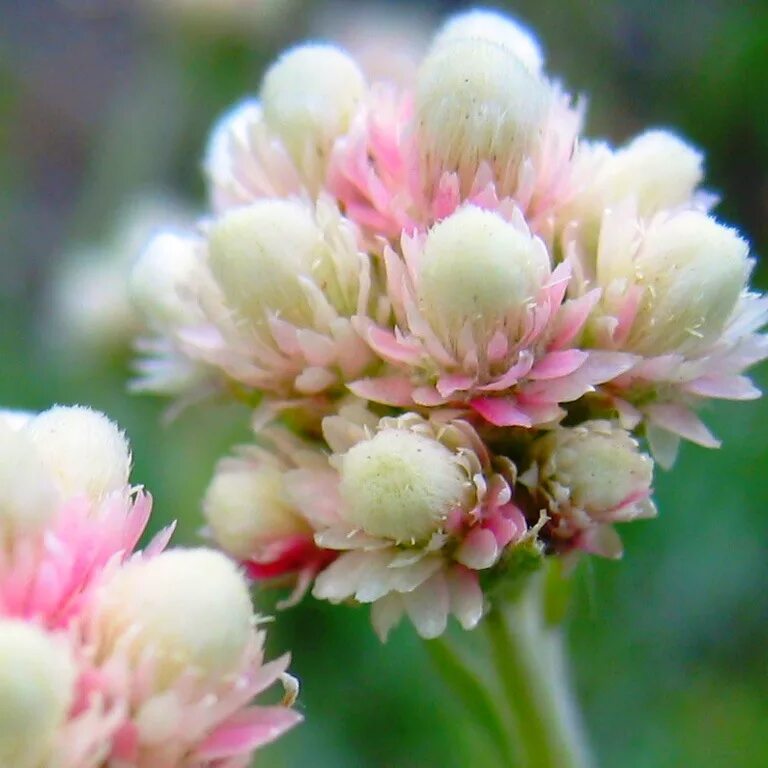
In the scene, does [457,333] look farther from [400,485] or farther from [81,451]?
[81,451]

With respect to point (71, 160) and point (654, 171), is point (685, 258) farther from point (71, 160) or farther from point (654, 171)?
point (71, 160)

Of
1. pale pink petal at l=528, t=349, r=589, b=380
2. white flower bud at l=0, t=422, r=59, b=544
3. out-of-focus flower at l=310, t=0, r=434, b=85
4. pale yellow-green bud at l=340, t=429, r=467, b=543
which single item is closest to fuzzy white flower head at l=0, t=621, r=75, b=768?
white flower bud at l=0, t=422, r=59, b=544

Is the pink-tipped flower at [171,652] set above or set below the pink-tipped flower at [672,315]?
below

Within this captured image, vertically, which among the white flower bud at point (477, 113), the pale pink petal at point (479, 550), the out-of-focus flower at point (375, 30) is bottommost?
the pale pink petal at point (479, 550)

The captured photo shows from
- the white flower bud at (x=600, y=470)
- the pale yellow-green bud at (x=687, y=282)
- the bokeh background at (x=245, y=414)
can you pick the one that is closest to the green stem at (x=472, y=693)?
the bokeh background at (x=245, y=414)

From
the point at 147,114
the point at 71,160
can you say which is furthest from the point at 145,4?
the point at 71,160

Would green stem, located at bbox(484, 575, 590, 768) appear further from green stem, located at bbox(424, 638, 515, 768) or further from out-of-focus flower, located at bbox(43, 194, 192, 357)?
out-of-focus flower, located at bbox(43, 194, 192, 357)

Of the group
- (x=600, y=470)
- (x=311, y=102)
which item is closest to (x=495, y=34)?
(x=311, y=102)

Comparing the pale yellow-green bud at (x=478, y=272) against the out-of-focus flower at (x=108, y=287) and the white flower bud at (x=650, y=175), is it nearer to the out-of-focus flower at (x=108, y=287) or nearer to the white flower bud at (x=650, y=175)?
the white flower bud at (x=650, y=175)
